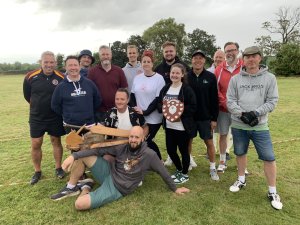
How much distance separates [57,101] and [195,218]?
2560 millimetres

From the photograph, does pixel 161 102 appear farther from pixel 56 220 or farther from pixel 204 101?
pixel 56 220

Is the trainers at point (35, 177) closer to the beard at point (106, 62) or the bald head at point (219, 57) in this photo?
the beard at point (106, 62)

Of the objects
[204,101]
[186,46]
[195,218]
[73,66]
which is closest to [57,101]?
[73,66]

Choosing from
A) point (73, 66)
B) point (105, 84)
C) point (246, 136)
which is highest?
point (73, 66)

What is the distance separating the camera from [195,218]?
12.1ft

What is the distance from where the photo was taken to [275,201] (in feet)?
13.0

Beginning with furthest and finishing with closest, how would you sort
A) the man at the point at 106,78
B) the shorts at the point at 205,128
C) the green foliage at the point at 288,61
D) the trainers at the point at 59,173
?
1. the green foliage at the point at 288,61
2. the trainers at the point at 59,173
3. the man at the point at 106,78
4. the shorts at the point at 205,128

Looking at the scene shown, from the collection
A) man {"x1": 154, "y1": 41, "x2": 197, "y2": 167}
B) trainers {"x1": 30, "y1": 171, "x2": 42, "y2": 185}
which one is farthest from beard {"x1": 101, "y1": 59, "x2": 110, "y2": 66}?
trainers {"x1": 30, "y1": 171, "x2": 42, "y2": 185}

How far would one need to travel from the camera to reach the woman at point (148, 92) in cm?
468

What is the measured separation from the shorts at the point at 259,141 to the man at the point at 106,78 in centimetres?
196

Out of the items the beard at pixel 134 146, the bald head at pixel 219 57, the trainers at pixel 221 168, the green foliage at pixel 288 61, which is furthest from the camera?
the green foliage at pixel 288 61

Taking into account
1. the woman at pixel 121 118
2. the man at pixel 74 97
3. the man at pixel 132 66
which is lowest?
the woman at pixel 121 118

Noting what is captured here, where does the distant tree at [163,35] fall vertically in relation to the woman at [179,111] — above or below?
above

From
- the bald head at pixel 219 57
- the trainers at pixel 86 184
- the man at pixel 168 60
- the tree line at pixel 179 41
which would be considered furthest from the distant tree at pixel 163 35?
the trainers at pixel 86 184
